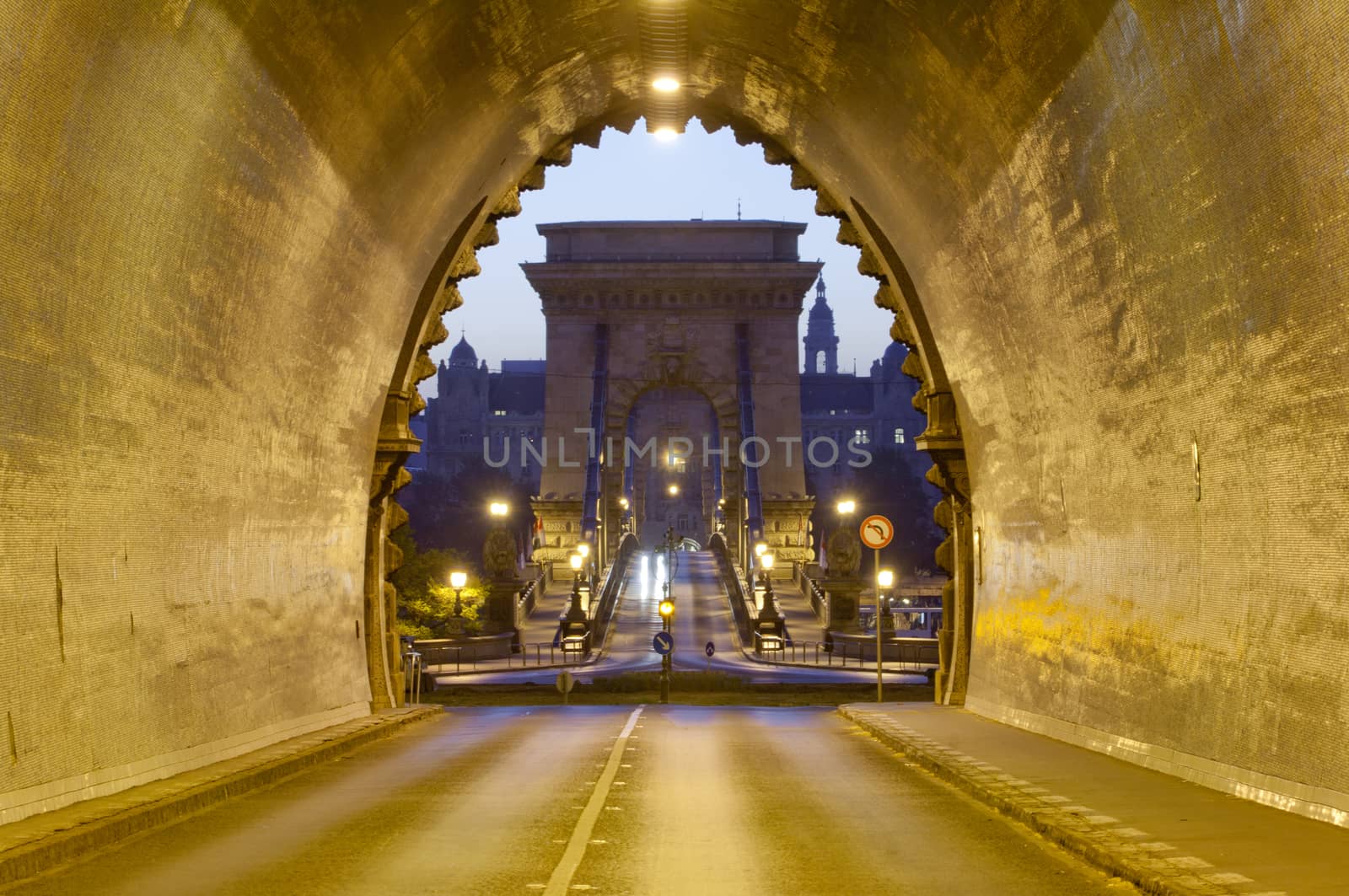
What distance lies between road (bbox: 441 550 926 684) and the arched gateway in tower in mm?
7630

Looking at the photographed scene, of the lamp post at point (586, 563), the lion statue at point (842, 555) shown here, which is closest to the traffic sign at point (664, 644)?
the lion statue at point (842, 555)

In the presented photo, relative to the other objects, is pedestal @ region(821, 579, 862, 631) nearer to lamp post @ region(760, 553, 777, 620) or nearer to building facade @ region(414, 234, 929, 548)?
lamp post @ region(760, 553, 777, 620)

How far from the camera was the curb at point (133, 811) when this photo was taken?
835 centimetres

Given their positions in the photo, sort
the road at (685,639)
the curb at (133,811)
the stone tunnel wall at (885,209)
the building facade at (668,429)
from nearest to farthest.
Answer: the curb at (133,811)
the stone tunnel wall at (885,209)
the road at (685,639)
the building facade at (668,429)

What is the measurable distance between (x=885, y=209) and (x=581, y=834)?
11414 millimetres

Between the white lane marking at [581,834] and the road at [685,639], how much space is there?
27.2 m

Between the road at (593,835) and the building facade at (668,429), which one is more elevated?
the building facade at (668,429)

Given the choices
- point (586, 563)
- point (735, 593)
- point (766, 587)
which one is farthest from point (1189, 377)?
point (586, 563)

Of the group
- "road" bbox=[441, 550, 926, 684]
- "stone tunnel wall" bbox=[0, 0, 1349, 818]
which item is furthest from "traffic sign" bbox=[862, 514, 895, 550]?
"road" bbox=[441, 550, 926, 684]

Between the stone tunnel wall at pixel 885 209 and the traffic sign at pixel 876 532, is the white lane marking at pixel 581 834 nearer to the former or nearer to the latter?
the stone tunnel wall at pixel 885 209

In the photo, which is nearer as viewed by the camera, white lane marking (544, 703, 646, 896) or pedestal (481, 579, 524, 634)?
white lane marking (544, 703, 646, 896)

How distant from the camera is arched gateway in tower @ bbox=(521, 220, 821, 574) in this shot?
93250 mm

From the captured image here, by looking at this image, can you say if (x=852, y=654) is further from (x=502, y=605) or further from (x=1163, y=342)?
(x=1163, y=342)

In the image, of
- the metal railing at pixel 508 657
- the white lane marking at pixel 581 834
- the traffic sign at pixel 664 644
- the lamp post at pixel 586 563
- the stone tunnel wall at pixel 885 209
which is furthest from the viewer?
the lamp post at pixel 586 563
